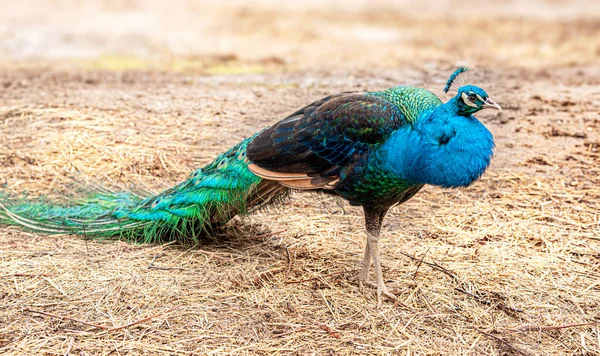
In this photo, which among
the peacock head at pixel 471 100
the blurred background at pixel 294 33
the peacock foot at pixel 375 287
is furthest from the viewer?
the blurred background at pixel 294 33

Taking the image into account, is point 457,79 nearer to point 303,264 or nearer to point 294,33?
point 303,264

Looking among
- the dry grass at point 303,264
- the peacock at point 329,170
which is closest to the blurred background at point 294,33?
the dry grass at point 303,264

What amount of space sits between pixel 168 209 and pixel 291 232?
0.92 metres

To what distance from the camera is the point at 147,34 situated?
38.2 ft

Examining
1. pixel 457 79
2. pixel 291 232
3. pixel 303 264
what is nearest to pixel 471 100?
pixel 457 79

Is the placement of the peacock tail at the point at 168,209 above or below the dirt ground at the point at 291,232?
above

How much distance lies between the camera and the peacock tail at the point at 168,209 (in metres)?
4.29

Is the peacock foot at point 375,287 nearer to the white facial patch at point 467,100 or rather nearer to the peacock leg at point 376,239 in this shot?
the peacock leg at point 376,239

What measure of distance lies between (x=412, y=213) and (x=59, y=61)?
6691 millimetres

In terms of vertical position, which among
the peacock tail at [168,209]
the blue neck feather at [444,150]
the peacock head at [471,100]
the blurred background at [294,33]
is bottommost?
the blurred background at [294,33]

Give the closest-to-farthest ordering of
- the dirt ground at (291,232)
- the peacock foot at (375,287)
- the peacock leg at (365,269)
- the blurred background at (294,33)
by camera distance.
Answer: the dirt ground at (291,232), the peacock foot at (375,287), the peacock leg at (365,269), the blurred background at (294,33)

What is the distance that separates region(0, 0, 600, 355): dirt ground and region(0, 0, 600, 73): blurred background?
12 cm

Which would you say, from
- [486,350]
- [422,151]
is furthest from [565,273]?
[422,151]

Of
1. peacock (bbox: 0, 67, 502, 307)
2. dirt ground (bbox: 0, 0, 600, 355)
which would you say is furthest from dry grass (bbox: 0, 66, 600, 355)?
peacock (bbox: 0, 67, 502, 307)
